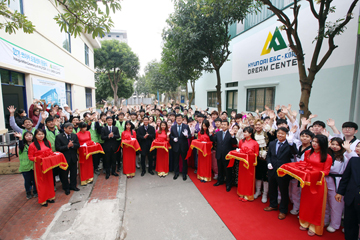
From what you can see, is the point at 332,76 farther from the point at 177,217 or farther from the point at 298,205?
the point at 177,217

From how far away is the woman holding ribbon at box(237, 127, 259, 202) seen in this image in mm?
4395

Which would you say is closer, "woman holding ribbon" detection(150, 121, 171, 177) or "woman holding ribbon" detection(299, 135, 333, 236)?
"woman holding ribbon" detection(299, 135, 333, 236)

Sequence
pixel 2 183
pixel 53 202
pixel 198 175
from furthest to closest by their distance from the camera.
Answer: pixel 198 175
pixel 2 183
pixel 53 202

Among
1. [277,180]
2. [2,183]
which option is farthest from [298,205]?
[2,183]

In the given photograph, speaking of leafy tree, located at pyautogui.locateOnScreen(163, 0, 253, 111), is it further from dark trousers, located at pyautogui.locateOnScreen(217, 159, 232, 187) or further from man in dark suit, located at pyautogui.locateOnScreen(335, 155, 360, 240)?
man in dark suit, located at pyautogui.locateOnScreen(335, 155, 360, 240)

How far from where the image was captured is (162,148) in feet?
19.8

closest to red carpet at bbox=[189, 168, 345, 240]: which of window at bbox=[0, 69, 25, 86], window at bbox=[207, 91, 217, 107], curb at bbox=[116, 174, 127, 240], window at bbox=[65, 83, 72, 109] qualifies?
curb at bbox=[116, 174, 127, 240]

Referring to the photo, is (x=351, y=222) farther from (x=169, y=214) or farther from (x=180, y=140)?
(x=180, y=140)

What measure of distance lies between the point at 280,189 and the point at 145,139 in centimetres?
399

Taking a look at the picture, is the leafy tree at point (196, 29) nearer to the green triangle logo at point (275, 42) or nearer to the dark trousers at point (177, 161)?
the green triangle logo at point (275, 42)

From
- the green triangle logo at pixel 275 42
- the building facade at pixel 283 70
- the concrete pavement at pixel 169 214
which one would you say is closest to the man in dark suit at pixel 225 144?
the concrete pavement at pixel 169 214

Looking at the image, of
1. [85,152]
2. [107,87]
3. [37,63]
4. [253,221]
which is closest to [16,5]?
[37,63]

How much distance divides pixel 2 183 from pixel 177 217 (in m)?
4.99

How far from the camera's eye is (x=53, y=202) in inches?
172
